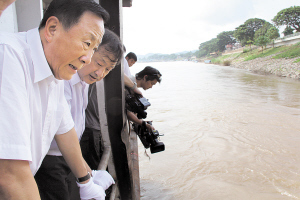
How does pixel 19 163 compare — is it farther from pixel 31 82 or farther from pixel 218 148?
pixel 218 148

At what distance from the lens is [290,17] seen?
128 ft

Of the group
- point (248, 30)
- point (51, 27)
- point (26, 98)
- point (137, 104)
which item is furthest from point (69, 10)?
point (248, 30)

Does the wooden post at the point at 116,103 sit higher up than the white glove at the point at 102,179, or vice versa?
the wooden post at the point at 116,103

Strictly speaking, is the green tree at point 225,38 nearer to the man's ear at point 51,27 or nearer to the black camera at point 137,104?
the black camera at point 137,104

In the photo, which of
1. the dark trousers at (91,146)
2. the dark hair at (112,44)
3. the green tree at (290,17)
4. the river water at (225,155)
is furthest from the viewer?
the green tree at (290,17)

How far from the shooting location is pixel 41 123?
90cm

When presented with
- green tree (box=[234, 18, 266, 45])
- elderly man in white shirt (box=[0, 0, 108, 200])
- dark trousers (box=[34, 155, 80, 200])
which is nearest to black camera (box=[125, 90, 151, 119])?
dark trousers (box=[34, 155, 80, 200])

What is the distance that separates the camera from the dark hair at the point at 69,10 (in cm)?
91

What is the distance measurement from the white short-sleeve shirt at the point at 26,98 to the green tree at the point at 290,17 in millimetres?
46381

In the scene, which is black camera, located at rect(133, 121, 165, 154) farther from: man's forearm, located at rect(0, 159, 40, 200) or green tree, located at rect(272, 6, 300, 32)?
green tree, located at rect(272, 6, 300, 32)

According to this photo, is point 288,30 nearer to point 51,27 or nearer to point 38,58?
point 51,27

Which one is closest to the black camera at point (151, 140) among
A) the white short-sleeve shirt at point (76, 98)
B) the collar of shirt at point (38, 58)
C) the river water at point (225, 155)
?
the white short-sleeve shirt at point (76, 98)

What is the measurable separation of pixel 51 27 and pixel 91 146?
1.34 meters

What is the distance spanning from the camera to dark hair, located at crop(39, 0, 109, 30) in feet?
3.00
